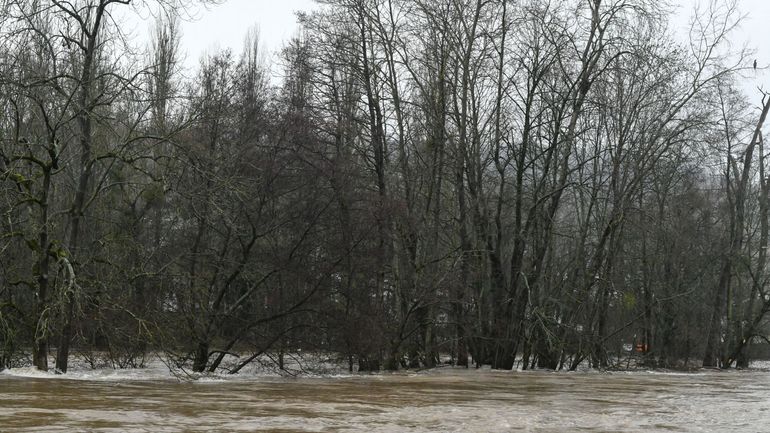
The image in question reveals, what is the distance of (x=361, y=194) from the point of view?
2588 cm

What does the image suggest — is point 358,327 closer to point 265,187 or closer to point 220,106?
point 265,187

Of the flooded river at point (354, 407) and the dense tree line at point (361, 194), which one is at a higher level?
the dense tree line at point (361, 194)

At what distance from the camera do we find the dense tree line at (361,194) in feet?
63.5

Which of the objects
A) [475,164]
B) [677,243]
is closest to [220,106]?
[475,164]

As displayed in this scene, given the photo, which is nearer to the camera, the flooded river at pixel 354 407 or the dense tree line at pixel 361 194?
the flooded river at pixel 354 407

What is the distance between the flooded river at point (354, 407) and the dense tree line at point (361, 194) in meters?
4.18

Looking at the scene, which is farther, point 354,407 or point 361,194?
point 361,194

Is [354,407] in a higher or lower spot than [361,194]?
lower

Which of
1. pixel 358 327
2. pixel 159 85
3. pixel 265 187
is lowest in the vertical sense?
pixel 358 327

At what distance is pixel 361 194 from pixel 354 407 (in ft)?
46.5

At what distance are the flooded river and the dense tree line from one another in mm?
4180

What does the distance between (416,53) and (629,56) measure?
7100 mm

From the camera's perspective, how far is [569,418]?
11719mm

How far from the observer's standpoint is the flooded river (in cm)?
972
